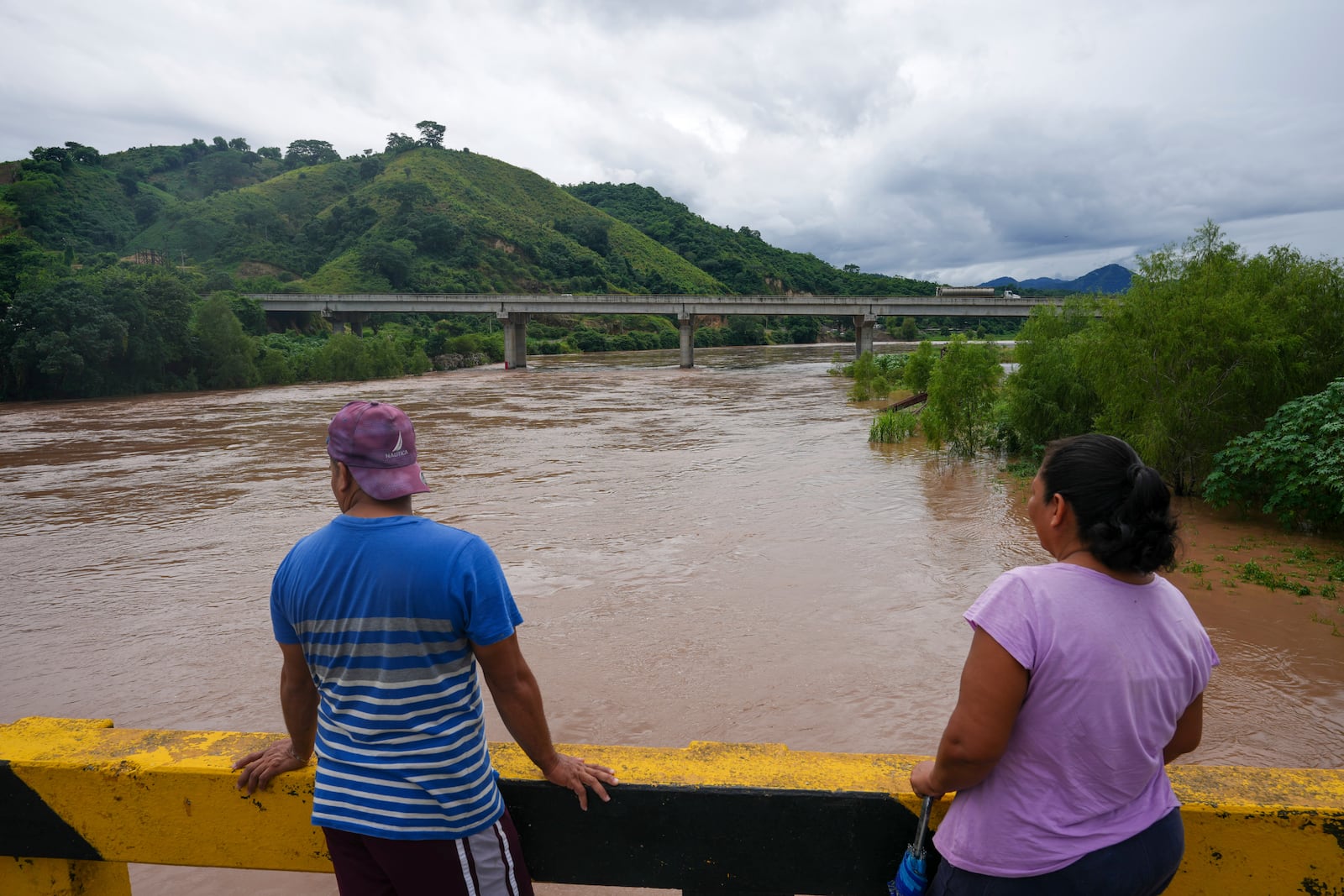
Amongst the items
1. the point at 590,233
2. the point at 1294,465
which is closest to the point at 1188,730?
the point at 1294,465

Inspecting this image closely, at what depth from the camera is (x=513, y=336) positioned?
6556 centimetres

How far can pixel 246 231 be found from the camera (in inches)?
4033

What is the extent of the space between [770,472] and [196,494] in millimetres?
12106

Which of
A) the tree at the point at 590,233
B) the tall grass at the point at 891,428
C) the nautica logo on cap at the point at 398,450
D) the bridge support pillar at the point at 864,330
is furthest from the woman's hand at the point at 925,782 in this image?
the tree at the point at 590,233

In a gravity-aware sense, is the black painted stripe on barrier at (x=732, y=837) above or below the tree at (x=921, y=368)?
above

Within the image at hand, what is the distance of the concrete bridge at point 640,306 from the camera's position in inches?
2571

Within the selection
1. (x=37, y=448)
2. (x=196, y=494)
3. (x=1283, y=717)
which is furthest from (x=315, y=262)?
(x=1283, y=717)

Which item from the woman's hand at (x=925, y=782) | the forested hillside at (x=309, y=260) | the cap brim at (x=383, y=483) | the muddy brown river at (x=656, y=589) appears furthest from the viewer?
the forested hillside at (x=309, y=260)

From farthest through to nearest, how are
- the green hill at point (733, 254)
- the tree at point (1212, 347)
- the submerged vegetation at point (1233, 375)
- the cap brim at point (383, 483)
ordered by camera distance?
the green hill at point (733, 254) → the tree at point (1212, 347) → the submerged vegetation at point (1233, 375) → the cap brim at point (383, 483)

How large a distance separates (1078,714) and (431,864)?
1.58 metres

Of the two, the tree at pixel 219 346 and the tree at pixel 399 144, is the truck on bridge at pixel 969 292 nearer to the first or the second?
the tree at pixel 219 346

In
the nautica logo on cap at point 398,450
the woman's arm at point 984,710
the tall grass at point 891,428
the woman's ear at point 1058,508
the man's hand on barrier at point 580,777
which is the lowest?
the tall grass at point 891,428

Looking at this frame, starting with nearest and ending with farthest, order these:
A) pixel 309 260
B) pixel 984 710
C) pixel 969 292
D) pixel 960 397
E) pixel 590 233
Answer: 1. pixel 984 710
2. pixel 960 397
3. pixel 969 292
4. pixel 309 260
5. pixel 590 233

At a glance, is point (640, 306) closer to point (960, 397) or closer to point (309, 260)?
point (960, 397)
